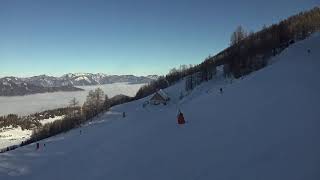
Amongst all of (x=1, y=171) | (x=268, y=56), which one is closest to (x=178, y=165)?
(x=1, y=171)

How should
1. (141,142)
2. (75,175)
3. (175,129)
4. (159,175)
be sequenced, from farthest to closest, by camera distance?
(175,129) → (141,142) → (75,175) → (159,175)

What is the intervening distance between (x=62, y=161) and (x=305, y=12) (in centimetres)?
15517

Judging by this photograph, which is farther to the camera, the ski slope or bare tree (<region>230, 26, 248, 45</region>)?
bare tree (<region>230, 26, 248, 45</region>)

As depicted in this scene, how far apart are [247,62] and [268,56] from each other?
252 inches

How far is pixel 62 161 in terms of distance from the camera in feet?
112

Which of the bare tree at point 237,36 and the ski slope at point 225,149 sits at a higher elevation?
the bare tree at point 237,36


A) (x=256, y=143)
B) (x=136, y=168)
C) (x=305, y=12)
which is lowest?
(x=136, y=168)

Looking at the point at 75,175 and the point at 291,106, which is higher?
the point at 291,106

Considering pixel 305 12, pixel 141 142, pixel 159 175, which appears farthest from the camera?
pixel 305 12

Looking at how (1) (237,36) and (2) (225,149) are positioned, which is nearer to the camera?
(2) (225,149)

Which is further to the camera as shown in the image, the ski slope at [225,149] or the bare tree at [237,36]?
the bare tree at [237,36]

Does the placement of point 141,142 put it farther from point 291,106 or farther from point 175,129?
point 291,106

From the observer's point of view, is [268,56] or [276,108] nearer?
[276,108]

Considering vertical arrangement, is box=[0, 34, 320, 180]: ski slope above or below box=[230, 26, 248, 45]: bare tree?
below
